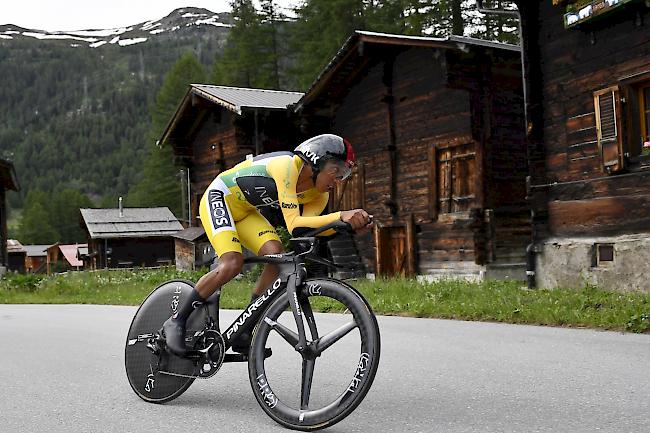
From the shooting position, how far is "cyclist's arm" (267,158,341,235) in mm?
4285

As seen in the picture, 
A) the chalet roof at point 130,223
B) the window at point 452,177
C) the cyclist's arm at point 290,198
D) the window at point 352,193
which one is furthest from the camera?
the chalet roof at point 130,223

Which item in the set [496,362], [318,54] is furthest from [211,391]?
[318,54]

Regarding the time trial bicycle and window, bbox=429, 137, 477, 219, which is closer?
the time trial bicycle

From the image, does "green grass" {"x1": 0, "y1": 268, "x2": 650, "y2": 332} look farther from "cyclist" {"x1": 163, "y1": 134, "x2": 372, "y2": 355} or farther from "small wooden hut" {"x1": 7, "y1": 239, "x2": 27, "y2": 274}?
"small wooden hut" {"x1": 7, "y1": 239, "x2": 27, "y2": 274}

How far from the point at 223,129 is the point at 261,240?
23.6 metres

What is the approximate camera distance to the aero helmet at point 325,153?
445 cm

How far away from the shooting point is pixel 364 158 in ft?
73.7

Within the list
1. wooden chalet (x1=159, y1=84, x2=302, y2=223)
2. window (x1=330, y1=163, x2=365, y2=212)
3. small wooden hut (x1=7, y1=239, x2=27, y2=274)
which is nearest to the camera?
window (x1=330, y1=163, x2=365, y2=212)

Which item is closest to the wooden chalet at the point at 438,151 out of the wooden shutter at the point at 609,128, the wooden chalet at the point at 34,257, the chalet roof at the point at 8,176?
the wooden shutter at the point at 609,128

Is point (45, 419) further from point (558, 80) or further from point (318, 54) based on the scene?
point (318, 54)

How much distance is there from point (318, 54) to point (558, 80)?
90.8 ft

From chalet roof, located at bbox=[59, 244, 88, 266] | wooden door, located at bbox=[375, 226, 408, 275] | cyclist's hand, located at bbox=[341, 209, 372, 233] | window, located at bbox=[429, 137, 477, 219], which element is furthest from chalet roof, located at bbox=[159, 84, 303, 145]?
chalet roof, located at bbox=[59, 244, 88, 266]

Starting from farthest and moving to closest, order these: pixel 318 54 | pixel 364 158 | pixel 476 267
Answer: pixel 318 54 < pixel 364 158 < pixel 476 267

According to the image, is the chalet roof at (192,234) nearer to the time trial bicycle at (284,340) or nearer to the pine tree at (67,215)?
the time trial bicycle at (284,340)
